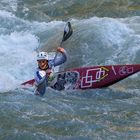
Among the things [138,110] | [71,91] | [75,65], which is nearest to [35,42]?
[75,65]

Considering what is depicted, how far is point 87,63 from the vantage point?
1253 centimetres

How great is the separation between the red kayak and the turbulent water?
168mm

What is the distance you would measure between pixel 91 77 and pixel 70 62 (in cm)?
238

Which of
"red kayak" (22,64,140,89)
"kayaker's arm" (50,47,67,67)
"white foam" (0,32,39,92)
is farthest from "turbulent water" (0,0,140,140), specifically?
"kayaker's arm" (50,47,67,67)

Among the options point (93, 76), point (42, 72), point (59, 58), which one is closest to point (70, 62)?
point (59, 58)

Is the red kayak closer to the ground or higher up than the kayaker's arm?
closer to the ground

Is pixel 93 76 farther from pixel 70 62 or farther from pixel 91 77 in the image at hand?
pixel 70 62

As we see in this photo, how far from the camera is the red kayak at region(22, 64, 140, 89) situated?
10.6 m

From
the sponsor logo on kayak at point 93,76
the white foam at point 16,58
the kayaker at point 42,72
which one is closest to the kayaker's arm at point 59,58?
the kayaker at point 42,72

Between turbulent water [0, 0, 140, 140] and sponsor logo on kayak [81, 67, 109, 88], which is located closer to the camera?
turbulent water [0, 0, 140, 140]

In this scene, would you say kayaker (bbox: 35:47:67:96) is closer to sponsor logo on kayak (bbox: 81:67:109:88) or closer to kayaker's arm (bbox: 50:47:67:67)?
kayaker's arm (bbox: 50:47:67:67)

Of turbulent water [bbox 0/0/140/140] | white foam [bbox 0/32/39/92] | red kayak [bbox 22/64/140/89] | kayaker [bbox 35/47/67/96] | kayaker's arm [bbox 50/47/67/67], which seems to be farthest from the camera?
white foam [bbox 0/32/39/92]

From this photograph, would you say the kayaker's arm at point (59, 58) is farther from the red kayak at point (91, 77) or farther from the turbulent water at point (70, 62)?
the turbulent water at point (70, 62)

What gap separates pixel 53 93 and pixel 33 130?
211 centimetres
